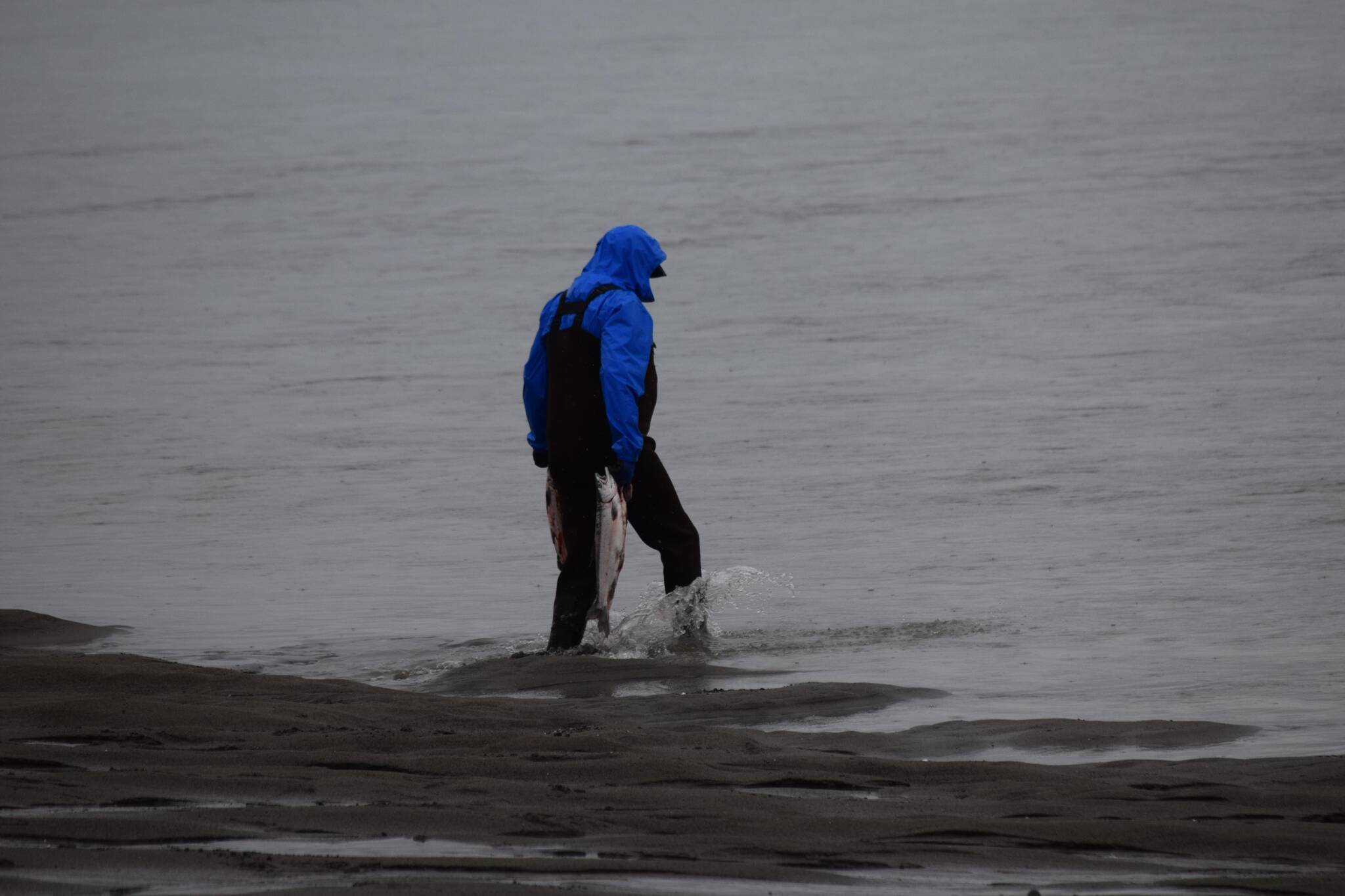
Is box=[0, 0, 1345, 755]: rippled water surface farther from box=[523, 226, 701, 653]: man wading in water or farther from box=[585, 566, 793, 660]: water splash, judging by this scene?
box=[523, 226, 701, 653]: man wading in water

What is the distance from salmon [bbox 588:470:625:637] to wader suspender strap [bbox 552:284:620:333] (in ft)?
1.92

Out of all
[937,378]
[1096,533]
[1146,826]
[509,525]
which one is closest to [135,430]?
[509,525]

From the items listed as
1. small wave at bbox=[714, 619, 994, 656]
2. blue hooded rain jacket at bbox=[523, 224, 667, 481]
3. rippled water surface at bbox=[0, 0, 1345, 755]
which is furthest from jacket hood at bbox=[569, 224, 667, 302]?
small wave at bbox=[714, 619, 994, 656]

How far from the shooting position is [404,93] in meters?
38.6

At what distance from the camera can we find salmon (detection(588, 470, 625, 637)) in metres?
8.01

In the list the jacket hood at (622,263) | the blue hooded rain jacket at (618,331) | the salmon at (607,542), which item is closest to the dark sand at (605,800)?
the salmon at (607,542)

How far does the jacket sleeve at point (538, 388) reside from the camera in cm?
802

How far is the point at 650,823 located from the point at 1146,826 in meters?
1.17

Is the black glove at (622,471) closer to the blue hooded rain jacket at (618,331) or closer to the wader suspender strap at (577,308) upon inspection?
the blue hooded rain jacket at (618,331)

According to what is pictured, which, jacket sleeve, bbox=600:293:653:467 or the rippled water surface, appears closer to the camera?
jacket sleeve, bbox=600:293:653:467

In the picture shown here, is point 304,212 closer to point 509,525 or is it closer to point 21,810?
point 509,525

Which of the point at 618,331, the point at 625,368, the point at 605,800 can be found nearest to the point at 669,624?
the point at 625,368

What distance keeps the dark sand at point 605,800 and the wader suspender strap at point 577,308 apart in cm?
164

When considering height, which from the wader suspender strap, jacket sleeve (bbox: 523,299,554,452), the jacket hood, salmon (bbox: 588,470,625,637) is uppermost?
the jacket hood
